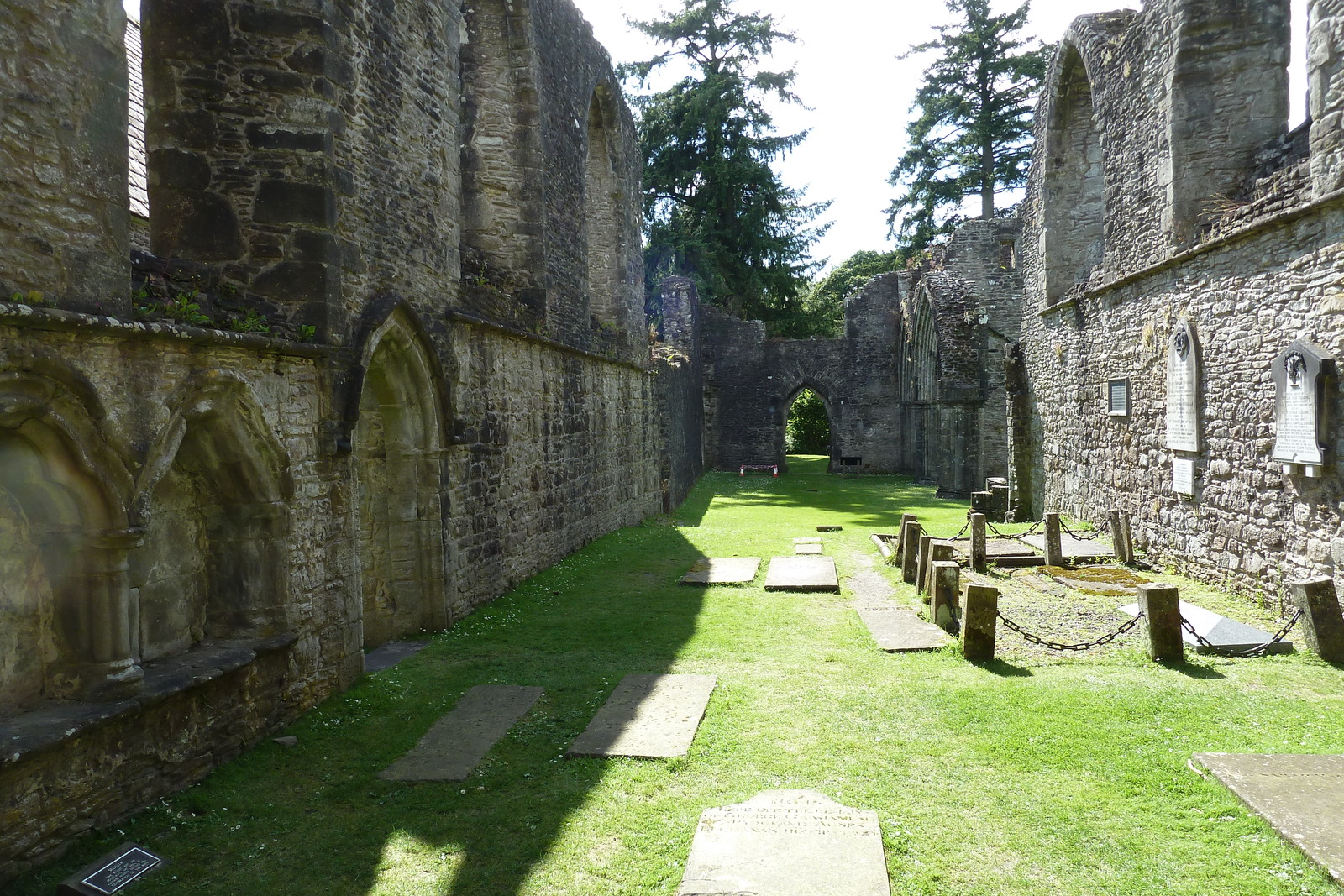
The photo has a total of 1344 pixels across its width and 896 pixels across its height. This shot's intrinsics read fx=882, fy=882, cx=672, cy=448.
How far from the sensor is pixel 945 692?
607 centimetres

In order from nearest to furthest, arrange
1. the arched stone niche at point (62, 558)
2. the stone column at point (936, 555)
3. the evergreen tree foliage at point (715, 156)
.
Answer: the arched stone niche at point (62, 558) → the stone column at point (936, 555) → the evergreen tree foliage at point (715, 156)

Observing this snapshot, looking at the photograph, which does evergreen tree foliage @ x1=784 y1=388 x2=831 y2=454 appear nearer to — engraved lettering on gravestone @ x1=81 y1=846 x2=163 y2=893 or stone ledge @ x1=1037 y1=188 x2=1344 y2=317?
stone ledge @ x1=1037 y1=188 x2=1344 y2=317

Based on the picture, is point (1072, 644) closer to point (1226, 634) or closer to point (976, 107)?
point (1226, 634)

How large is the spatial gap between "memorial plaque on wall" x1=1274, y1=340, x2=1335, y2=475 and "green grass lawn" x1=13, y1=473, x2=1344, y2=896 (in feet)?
4.88

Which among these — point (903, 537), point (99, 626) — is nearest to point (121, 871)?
point (99, 626)

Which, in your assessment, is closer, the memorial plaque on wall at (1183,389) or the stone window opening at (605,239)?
the memorial plaque on wall at (1183,389)

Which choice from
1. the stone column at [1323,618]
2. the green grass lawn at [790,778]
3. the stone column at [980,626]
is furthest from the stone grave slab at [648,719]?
Answer: the stone column at [1323,618]

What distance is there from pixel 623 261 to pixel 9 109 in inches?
505

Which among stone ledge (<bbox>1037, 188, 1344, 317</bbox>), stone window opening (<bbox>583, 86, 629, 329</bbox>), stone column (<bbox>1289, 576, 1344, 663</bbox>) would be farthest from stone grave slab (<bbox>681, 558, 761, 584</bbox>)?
stone window opening (<bbox>583, 86, 629, 329</bbox>)

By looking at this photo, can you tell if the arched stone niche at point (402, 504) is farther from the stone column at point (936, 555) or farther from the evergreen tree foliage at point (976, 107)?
the evergreen tree foliage at point (976, 107)

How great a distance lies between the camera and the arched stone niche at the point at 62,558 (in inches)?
163

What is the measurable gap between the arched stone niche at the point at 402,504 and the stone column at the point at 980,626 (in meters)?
4.61

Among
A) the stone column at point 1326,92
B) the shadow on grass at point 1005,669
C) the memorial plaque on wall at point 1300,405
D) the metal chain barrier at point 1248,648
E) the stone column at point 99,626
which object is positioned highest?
the stone column at point 1326,92

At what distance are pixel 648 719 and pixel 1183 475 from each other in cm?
708
